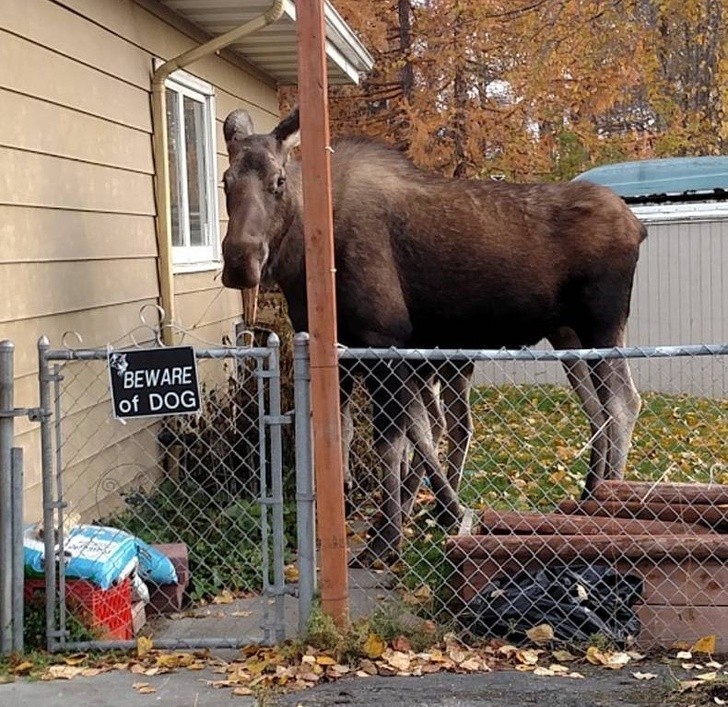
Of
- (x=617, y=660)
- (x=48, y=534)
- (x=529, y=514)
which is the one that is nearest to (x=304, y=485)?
(x=48, y=534)

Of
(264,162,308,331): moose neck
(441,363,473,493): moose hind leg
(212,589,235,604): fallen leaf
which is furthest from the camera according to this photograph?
(441,363,473,493): moose hind leg

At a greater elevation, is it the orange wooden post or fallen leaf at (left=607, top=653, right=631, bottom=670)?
the orange wooden post

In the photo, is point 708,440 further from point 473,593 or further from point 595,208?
point 473,593

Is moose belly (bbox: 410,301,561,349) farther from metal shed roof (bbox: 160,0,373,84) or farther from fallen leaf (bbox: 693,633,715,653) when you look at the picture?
fallen leaf (bbox: 693,633,715,653)

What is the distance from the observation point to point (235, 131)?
7.70 metres

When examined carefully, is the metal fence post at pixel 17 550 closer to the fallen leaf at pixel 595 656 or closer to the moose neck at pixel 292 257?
the moose neck at pixel 292 257

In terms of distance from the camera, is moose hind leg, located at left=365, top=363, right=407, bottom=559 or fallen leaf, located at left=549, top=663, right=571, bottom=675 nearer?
fallen leaf, located at left=549, top=663, right=571, bottom=675

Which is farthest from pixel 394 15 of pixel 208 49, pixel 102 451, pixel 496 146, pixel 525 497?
pixel 102 451

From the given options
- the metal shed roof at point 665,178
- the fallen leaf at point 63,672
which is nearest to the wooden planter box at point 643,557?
the fallen leaf at point 63,672

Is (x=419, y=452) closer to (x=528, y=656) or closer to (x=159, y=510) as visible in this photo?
(x=159, y=510)

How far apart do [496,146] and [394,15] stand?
7.58 feet

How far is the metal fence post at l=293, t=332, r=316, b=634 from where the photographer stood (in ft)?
19.3

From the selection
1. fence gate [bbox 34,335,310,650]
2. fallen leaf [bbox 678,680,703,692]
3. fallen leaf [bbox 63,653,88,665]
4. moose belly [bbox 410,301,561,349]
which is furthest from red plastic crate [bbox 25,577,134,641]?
moose belly [bbox 410,301,561,349]

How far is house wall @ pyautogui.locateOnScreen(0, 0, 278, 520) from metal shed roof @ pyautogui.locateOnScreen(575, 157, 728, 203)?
8568 mm
